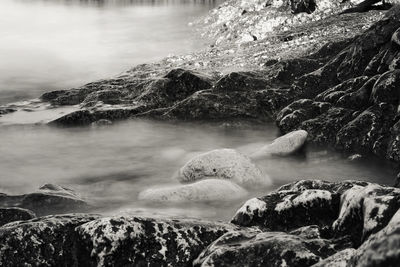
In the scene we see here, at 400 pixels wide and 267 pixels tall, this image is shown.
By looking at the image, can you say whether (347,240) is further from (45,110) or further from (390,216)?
(45,110)

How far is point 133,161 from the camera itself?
1203 cm

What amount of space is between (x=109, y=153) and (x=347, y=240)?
27.3ft

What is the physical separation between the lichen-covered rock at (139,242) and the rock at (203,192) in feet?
8.14

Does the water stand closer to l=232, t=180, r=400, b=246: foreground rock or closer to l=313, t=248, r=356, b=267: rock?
l=232, t=180, r=400, b=246: foreground rock

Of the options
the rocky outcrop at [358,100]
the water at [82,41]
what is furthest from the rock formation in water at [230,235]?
the water at [82,41]

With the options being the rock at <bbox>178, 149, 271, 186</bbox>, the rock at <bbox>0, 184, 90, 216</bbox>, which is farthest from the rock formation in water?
the rock at <bbox>178, 149, 271, 186</bbox>

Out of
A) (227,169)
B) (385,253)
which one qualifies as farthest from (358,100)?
(385,253)

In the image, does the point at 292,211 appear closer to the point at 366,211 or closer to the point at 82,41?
the point at 366,211

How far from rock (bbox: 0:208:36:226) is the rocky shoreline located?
0.05ft

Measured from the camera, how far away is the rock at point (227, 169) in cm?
Result: 941

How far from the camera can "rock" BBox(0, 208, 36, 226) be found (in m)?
7.38

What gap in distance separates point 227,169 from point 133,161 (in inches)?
126

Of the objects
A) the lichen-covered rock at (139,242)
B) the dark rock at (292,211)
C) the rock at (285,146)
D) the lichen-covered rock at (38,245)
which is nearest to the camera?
the lichen-covered rock at (139,242)

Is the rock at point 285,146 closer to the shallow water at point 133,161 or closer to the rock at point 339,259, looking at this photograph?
the shallow water at point 133,161
